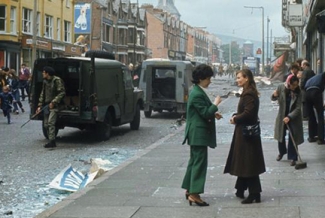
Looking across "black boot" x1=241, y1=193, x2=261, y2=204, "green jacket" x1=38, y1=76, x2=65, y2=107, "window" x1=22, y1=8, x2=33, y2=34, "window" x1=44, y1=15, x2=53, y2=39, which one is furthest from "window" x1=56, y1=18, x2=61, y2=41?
"black boot" x1=241, y1=193, x2=261, y2=204

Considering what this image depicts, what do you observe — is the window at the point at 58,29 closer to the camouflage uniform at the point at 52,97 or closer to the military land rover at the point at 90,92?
the military land rover at the point at 90,92

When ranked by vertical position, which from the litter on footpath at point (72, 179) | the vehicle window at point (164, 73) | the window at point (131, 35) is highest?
the window at point (131, 35)

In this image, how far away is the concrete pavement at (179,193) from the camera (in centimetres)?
763

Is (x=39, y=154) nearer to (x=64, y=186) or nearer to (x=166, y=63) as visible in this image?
(x=64, y=186)

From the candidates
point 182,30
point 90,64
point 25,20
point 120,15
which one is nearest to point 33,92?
point 90,64

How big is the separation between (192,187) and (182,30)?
11909 centimetres

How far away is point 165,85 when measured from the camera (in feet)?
82.0

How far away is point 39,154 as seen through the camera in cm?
1395

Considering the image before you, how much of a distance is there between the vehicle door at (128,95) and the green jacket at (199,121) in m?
10.1

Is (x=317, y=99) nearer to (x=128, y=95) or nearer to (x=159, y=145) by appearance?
(x=159, y=145)

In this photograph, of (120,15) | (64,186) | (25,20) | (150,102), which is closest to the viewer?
(64,186)

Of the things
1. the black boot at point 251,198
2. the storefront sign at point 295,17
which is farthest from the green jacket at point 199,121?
the storefront sign at point 295,17

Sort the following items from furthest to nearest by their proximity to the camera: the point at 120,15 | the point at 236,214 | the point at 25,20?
the point at 120,15 → the point at 25,20 → the point at 236,214

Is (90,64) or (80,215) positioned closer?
(80,215)
